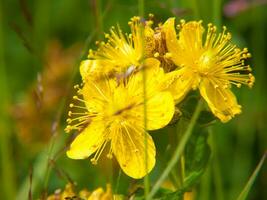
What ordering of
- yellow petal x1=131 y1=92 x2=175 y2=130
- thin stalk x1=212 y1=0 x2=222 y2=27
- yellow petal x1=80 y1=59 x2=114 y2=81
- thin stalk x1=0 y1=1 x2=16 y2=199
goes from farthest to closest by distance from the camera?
thin stalk x1=0 y1=1 x2=16 y2=199, thin stalk x1=212 y1=0 x2=222 y2=27, yellow petal x1=80 y1=59 x2=114 y2=81, yellow petal x1=131 y1=92 x2=175 y2=130

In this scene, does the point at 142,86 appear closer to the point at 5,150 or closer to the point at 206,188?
the point at 206,188

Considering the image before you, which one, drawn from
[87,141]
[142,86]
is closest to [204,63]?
[142,86]

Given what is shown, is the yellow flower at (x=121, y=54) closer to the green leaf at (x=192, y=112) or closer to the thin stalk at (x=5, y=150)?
the green leaf at (x=192, y=112)

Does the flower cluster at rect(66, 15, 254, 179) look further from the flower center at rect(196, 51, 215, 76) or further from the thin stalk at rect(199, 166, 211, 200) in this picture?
the thin stalk at rect(199, 166, 211, 200)

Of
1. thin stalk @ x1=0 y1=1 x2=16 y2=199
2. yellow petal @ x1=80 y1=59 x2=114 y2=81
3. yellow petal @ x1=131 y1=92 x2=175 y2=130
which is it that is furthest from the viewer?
thin stalk @ x1=0 y1=1 x2=16 y2=199

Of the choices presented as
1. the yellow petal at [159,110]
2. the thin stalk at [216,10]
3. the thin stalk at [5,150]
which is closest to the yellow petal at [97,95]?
the yellow petal at [159,110]

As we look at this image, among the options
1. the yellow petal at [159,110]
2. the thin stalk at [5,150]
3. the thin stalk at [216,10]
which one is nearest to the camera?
the yellow petal at [159,110]

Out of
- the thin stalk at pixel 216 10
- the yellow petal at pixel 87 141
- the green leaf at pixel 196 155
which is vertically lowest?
the green leaf at pixel 196 155

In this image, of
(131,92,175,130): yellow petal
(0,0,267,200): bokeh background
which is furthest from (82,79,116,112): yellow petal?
(0,0,267,200): bokeh background
